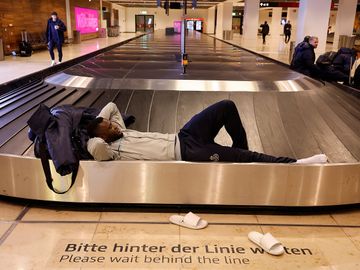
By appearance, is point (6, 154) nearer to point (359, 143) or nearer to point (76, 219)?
point (76, 219)

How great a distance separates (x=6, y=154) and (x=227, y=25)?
36.0 metres

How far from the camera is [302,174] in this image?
3.35 m

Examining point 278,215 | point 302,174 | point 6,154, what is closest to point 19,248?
point 6,154

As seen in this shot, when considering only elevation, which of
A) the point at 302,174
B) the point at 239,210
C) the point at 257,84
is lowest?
the point at 239,210

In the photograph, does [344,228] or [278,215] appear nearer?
[344,228]

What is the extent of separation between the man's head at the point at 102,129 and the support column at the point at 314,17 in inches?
480

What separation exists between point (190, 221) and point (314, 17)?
12527 mm

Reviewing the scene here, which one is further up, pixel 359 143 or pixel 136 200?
pixel 359 143

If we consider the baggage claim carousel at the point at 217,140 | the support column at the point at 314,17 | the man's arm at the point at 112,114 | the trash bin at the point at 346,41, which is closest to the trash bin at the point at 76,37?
the support column at the point at 314,17

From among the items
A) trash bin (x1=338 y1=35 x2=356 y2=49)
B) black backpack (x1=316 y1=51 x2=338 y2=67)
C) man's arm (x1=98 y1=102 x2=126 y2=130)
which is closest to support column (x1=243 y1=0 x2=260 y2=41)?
trash bin (x1=338 y1=35 x2=356 y2=49)

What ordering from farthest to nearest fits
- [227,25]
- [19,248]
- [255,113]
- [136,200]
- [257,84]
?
[227,25], [257,84], [255,113], [136,200], [19,248]

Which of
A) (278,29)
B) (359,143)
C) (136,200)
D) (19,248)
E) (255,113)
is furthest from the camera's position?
(278,29)

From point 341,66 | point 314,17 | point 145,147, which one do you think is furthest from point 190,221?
point 314,17

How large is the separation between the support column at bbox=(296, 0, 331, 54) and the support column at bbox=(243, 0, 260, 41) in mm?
15454
